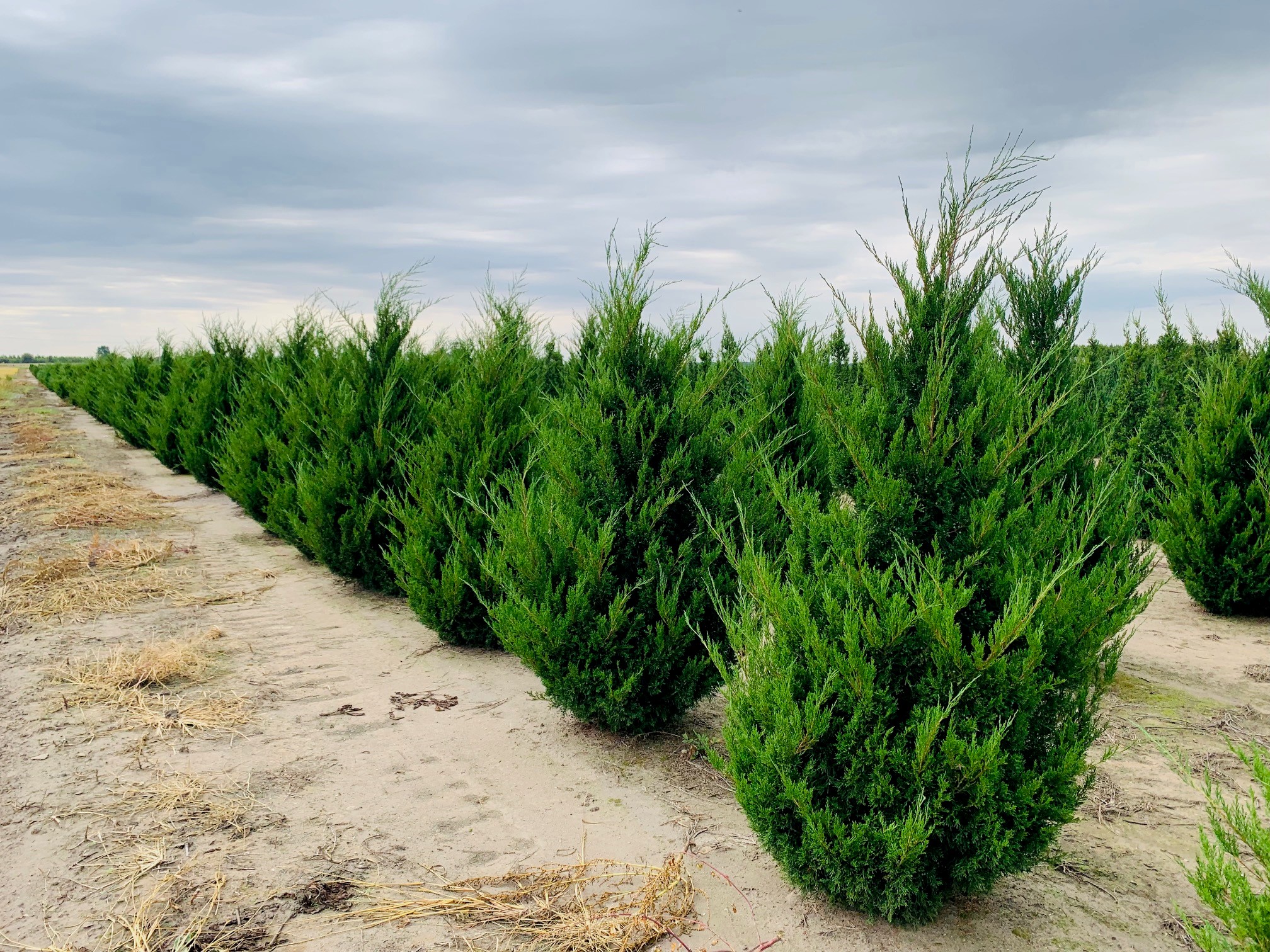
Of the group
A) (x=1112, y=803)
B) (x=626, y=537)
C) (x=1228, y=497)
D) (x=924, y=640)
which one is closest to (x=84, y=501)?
(x=626, y=537)

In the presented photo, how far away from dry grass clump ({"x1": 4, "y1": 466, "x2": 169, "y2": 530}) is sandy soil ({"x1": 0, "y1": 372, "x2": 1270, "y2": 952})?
5.03 m

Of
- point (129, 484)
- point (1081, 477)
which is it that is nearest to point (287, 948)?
point (1081, 477)

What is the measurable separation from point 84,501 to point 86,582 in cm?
528

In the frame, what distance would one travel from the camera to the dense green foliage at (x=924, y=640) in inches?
109

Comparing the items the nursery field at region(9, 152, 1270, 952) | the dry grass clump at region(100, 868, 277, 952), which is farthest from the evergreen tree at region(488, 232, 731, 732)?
the dry grass clump at region(100, 868, 277, 952)

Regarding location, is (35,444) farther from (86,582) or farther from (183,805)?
(183,805)

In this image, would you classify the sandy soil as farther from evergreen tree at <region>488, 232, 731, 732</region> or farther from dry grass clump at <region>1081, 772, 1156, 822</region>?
evergreen tree at <region>488, 232, 731, 732</region>

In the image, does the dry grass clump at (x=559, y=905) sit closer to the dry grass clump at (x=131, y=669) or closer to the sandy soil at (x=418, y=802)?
the sandy soil at (x=418, y=802)

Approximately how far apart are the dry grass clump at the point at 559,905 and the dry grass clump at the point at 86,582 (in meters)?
5.62

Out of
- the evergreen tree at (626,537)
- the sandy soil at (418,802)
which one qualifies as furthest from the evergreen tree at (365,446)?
the evergreen tree at (626,537)

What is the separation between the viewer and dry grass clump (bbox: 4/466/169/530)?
11.4m

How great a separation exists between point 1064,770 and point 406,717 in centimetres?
390

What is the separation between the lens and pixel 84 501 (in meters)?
12.5

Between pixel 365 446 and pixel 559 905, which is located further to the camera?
pixel 365 446
